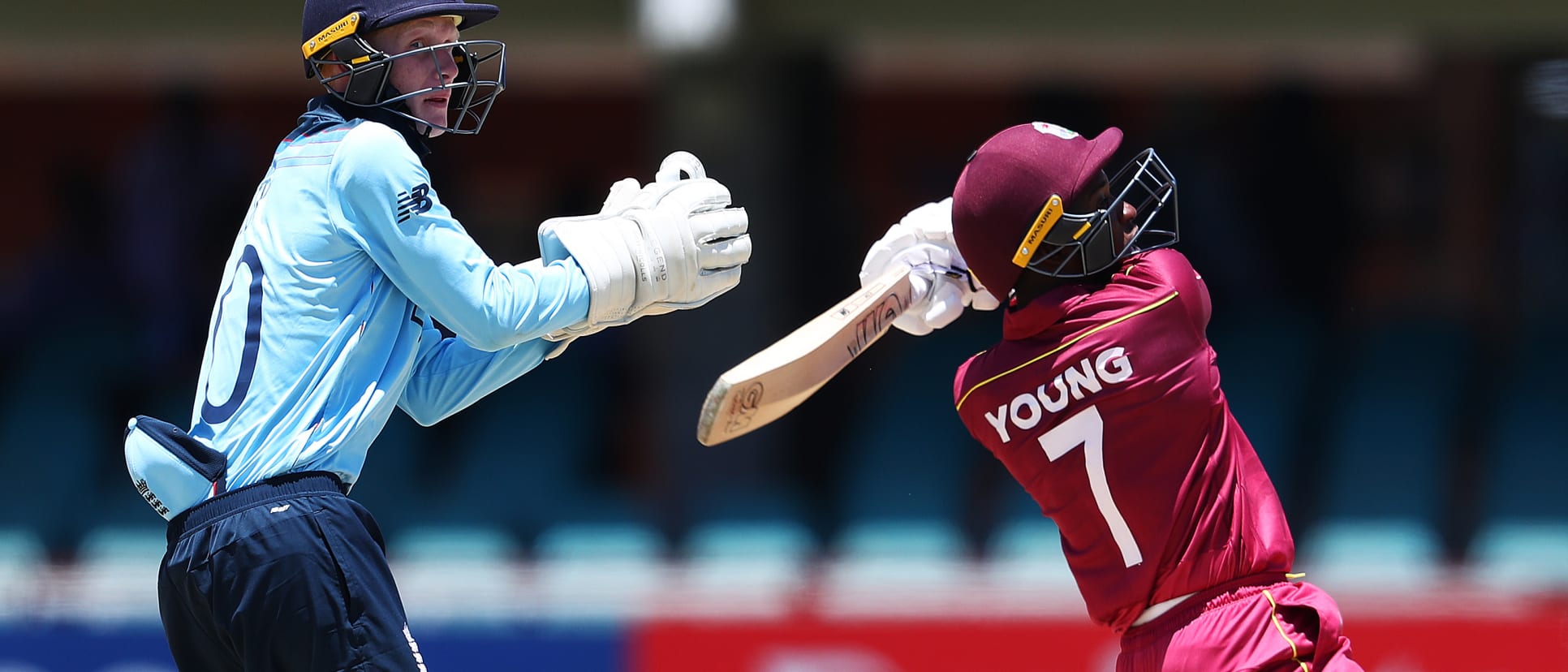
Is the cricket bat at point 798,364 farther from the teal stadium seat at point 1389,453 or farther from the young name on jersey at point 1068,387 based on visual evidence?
the teal stadium seat at point 1389,453

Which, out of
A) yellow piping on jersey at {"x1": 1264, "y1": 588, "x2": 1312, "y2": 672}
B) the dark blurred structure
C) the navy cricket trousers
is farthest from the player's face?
the dark blurred structure

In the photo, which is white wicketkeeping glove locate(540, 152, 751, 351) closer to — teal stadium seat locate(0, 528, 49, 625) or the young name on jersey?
the young name on jersey

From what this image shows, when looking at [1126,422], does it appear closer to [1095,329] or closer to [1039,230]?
[1095,329]

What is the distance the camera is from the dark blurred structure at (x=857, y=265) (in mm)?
6492

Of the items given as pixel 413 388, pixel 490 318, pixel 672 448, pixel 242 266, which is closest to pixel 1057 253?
pixel 490 318

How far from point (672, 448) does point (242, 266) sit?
3.89 meters

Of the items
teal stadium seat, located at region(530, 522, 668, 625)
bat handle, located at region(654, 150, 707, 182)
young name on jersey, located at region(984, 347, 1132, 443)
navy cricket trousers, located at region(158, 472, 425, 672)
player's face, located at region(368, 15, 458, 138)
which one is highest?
player's face, located at region(368, 15, 458, 138)

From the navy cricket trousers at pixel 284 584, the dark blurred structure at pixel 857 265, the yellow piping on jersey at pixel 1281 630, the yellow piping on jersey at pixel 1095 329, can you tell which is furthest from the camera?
the dark blurred structure at pixel 857 265

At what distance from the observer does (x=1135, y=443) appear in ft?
9.10

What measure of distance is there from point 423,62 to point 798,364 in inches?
30.4

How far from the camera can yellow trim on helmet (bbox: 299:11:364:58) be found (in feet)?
8.83

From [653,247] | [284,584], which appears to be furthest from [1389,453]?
[284,584]

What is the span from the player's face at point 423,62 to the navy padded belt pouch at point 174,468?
2.07ft

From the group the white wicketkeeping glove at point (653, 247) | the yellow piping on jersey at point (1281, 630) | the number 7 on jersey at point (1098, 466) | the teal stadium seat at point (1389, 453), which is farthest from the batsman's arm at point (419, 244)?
the teal stadium seat at point (1389, 453)
